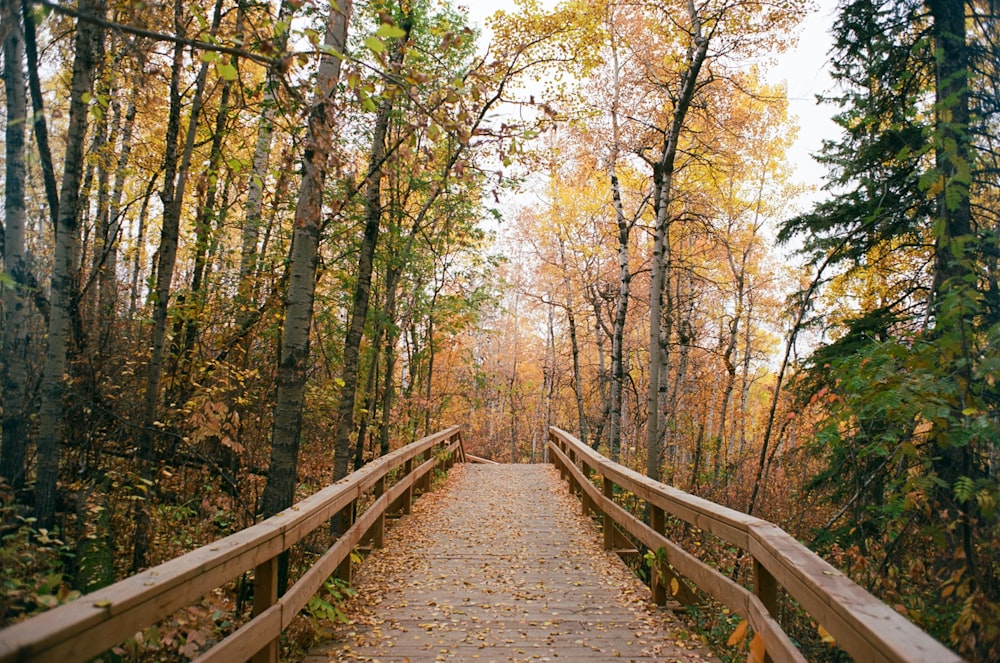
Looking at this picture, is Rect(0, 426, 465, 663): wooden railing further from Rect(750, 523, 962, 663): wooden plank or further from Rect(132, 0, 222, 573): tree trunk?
Rect(750, 523, 962, 663): wooden plank

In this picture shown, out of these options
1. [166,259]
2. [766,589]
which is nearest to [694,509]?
[766,589]

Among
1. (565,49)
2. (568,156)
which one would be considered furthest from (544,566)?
(568,156)

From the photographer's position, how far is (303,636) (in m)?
3.65

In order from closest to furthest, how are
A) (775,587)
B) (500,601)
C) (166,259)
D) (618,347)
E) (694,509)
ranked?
(775,587) → (694,509) → (500,601) → (166,259) → (618,347)

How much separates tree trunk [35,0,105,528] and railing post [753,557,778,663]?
4745 mm

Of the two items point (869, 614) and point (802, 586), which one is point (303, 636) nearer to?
point (802, 586)

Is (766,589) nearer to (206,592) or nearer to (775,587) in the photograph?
(775,587)

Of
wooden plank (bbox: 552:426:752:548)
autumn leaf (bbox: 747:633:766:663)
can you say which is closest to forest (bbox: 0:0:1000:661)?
wooden plank (bbox: 552:426:752:548)

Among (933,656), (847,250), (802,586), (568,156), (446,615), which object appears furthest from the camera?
(568,156)

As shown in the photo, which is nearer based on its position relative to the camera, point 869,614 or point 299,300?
point 869,614

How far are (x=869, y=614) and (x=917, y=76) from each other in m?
6.65

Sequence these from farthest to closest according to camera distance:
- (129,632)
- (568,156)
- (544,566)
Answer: (568,156) < (544,566) < (129,632)

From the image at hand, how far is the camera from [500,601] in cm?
468

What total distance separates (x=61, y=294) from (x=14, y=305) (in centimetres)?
84
